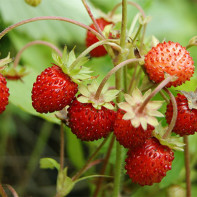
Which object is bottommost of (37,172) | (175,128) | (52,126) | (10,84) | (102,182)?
(37,172)

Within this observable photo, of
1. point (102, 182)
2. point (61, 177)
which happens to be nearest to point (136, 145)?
point (61, 177)

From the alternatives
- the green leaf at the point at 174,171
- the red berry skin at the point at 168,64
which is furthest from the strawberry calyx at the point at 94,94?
the green leaf at the point at 174,171

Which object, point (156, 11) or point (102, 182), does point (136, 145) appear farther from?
point (156, 11)

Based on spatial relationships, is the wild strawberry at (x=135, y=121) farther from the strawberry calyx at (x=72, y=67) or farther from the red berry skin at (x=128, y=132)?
the strawberry calyx at (x=72, y=67)

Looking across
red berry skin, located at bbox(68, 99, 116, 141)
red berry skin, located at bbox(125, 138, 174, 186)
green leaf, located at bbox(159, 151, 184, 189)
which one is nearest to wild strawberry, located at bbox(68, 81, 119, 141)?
red berry skin, located at bbox(68, 99, 116, 141)

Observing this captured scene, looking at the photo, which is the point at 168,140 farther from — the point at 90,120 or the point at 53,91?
the point at 53,91

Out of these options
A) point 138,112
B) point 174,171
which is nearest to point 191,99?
point 138,112

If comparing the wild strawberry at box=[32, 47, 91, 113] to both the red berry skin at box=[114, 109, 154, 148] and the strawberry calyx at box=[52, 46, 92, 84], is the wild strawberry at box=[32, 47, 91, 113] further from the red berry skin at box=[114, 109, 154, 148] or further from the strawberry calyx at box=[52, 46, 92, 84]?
the red berry skin at box=[114, 109, 154, 148]
